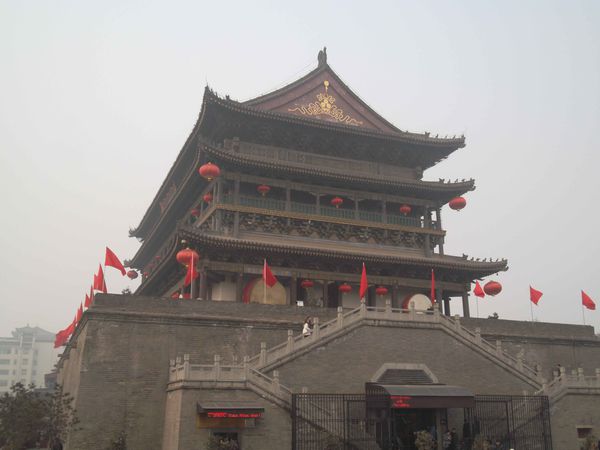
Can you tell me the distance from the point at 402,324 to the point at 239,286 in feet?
23.3

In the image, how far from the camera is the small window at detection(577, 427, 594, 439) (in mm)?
20359

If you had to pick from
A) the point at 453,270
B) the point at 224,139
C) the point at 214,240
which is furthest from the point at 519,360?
the point at 224,139

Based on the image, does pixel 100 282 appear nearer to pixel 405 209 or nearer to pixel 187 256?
pixel 187 256

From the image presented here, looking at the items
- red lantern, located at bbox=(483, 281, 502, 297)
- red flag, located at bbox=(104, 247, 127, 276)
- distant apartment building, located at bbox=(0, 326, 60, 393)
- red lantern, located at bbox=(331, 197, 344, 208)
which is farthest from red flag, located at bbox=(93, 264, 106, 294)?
distant apartment building, located at bbox=(0, 326, 60, 393)

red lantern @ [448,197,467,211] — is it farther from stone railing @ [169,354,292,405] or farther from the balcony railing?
stone railing @ [169,354,292,405]

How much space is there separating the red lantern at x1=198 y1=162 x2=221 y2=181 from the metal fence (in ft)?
36.7

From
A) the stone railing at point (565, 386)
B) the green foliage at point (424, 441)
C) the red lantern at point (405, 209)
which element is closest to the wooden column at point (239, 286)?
the red lantern at point (405, 209)

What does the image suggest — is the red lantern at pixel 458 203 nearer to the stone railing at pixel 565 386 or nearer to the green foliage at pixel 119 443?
the stone railing at pixel 565 386

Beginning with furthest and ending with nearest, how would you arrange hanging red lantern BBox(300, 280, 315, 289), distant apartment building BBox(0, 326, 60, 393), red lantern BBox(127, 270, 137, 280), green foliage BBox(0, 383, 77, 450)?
1. distant apartment building BBox(0, 326, 60, 393)
2. red lantern BBox(127, 270, 137, 280)
3. hanging red lantern BBox(300, 280, 315, 289)
4. green foliage BBox(0, 383, 77, 450)

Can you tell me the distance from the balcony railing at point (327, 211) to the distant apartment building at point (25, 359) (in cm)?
7022

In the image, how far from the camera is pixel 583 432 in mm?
20484

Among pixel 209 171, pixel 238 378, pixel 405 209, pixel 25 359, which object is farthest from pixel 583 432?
pixel 25 359

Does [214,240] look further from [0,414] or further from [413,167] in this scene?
[413,167]

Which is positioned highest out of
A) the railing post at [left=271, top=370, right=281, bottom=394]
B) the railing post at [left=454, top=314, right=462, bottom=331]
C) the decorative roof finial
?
the decorative roof finial
